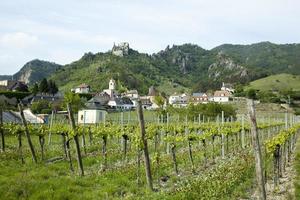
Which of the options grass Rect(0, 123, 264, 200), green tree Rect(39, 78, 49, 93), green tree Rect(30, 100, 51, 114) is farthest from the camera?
green tree Rect(39, 78, 49, 93)

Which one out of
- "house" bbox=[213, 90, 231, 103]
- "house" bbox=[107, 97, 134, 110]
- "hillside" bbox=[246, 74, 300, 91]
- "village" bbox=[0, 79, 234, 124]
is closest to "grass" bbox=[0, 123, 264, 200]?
"village" bbox=[0, 79, 234, 124]

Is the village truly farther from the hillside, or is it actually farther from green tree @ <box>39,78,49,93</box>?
the hillside

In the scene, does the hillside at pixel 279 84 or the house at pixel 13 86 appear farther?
the hillside at pixel 279 84

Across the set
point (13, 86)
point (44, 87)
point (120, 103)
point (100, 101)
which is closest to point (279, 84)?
point (120, 103)

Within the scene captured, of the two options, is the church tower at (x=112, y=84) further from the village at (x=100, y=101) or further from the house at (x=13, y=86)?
the house at (x=13, y=86)

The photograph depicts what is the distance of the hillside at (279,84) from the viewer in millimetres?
140625

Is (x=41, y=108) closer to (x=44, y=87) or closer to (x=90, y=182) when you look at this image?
(x=44, y=87)

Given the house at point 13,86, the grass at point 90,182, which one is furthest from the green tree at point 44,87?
the grass at point 90,182

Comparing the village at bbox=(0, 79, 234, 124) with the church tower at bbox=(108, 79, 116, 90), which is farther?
the church tower at bbox=(108, 79, 116, 90)

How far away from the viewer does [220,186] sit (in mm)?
10211

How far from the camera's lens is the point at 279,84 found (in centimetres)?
14650

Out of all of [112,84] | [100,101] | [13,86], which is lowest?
[100,101]

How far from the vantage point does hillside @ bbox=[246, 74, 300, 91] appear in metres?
141

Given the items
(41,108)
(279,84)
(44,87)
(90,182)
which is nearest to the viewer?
(90,182)
